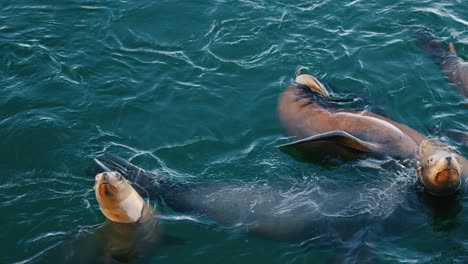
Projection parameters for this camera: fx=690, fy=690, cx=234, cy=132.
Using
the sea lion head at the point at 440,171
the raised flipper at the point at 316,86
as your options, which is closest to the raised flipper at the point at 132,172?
the raised flipper at the point at 316,86

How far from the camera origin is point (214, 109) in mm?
12719

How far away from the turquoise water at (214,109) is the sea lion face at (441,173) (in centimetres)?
25

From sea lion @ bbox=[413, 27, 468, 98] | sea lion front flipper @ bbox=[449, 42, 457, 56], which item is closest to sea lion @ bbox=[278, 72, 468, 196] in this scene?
sea lion @ bbox=[413, 27, 468, 98]

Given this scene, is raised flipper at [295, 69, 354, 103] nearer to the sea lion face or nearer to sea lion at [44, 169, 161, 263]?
the sea lion face

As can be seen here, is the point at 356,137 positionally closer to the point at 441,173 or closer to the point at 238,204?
the point at 441,173

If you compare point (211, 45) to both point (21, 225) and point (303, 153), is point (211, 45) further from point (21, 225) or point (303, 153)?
point (21, 225)

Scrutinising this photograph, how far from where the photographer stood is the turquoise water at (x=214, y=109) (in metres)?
10.2

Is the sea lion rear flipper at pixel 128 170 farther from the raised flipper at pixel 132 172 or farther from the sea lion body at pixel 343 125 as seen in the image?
the sea lion body at pixel 343 125

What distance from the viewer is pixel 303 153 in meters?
11.4

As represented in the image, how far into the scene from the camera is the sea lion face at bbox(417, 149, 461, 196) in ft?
34.2

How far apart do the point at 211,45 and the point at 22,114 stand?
4052 mm

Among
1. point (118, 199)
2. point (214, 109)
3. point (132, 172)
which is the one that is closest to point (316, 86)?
point (214, 109)

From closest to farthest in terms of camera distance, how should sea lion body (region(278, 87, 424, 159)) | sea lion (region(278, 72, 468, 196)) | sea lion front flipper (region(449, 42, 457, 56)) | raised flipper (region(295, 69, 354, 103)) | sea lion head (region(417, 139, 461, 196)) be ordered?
sea lion head (region(417, 139, 461, 196)) → sea lion (region(278, 72, 468, 196)) → sea lion body (region(278, 87, 424, 159)) → raised flipper (region(295, 69, 354, 103)) → sea lion front flipper (region(449, 42, 457, 56))

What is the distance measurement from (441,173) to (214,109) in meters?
4.30
